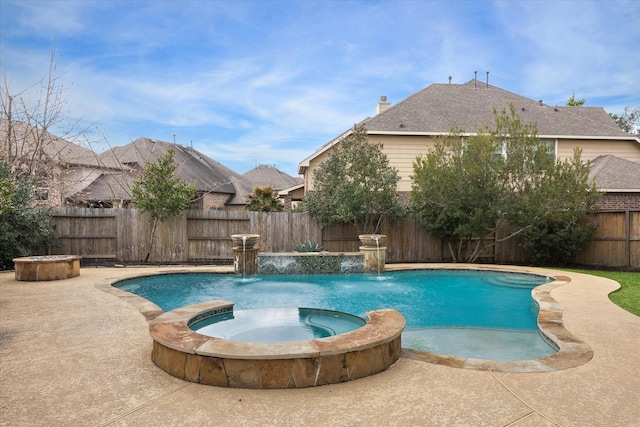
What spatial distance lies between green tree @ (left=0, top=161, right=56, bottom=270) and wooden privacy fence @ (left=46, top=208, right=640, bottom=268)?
1.19 metres

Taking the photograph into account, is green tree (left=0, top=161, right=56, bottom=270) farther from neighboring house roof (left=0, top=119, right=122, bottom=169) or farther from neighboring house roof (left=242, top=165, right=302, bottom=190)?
neighboring house roof (left=242, top=165, right=302, bottom=190)

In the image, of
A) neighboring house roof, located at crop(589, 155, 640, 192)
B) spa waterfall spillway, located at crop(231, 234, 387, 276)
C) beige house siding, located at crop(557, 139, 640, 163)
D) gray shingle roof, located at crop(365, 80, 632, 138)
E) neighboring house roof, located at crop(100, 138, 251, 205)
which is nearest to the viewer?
spa waterfall spillway, located at crop(231, 234, 387, 276)

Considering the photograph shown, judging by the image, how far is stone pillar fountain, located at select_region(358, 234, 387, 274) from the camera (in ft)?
39.4

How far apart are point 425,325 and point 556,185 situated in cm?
805

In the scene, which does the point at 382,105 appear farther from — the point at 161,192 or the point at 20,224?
the point at 20,224

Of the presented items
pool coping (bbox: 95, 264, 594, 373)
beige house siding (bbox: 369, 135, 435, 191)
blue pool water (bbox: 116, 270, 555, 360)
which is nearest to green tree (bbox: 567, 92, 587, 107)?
beige house siding (bbox: 369, 135, 435, 191)

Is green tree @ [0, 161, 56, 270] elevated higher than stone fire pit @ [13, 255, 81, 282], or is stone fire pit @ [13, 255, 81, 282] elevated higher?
green tree @ [0, 161, 56, 270]

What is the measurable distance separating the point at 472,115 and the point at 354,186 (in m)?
7.67

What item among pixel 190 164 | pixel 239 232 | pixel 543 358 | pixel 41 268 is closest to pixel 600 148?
pixel 239 232

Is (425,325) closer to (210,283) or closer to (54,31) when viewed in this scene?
(210,283)

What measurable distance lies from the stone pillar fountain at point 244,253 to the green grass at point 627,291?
27.5 ft

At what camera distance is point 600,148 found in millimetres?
17391

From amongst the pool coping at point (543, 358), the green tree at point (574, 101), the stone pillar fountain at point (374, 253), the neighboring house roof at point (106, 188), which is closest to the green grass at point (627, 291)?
the pool coping at point (543, 358)

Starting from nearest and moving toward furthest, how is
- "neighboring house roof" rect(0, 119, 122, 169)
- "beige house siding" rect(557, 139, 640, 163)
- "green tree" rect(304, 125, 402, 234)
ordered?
"green tree" rect(304, 125, 402, 234) → "neighboring house roof" rect(0, 119, 122, 169) → "beige house siding" rect(557, 139, 640, 163)
